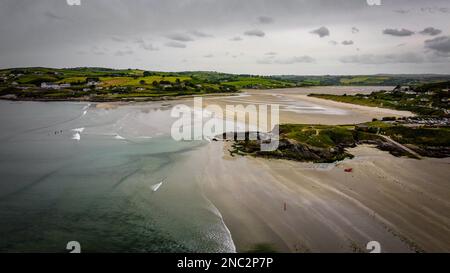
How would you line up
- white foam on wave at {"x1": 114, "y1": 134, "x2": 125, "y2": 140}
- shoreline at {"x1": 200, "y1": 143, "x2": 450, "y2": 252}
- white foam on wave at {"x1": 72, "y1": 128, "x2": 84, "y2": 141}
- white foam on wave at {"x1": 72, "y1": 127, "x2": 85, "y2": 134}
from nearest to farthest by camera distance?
shoreline at {"x1": 200, "y1": 143, "x2": 450, "y2": 252} → white foam on wave at {"x1": 114, "y1": 134, "x2": 125, "y2": 140} → white foam on wave at {"x1": 72, "y1": 128, "x2": 84, "y2": 141} → white foam on wave at {"x1": 72, "y1": 127, "x2": 85, "y2": 134}

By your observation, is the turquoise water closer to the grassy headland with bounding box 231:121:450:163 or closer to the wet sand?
the grassy headland with bounding box 231:121:450:163

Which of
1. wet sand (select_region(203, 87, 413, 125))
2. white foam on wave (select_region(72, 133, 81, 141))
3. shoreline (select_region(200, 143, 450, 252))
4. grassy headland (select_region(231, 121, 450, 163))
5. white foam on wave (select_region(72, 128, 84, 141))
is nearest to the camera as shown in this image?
shoreline (select_region(200, 143, 450, 252))

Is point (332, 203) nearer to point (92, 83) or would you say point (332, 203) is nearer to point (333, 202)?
point (333, 202)

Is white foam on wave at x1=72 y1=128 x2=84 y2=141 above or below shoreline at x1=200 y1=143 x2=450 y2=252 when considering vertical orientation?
above

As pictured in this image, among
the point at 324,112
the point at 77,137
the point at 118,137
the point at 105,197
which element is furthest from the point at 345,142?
the point at 324,112

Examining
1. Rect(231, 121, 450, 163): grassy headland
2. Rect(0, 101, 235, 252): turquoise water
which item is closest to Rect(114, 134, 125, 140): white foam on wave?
Rect(0, 101, 235, 252): turquoise water
